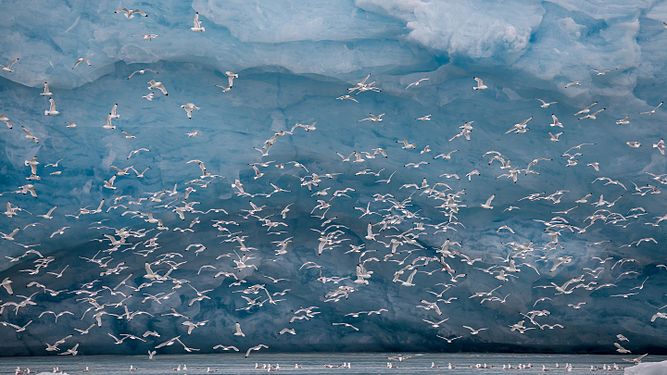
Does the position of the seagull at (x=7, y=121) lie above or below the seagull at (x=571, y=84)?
below

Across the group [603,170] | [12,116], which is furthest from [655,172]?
[12,116]

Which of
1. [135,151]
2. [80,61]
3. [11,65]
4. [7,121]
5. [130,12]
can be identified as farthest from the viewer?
[135,151]

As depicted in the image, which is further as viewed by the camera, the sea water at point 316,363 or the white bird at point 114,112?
the white bird at point 114,112

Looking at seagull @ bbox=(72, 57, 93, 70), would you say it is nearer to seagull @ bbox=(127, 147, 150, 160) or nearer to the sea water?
seagull @ bbox=(127, 147, 150, 160)

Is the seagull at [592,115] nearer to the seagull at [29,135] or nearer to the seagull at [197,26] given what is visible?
the seagull at [197,26]

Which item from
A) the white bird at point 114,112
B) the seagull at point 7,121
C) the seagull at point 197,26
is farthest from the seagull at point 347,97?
the seagull at point 7,121

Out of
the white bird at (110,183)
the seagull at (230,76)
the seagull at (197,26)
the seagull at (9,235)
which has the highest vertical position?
the seagull at (197,26)

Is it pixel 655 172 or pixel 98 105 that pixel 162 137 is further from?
pixel 655 172

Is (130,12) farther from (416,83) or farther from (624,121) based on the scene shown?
(624,121)

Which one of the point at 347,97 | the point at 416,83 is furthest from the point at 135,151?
the point at 416,83
